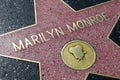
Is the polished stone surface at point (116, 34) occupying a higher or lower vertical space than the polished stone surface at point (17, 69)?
lower

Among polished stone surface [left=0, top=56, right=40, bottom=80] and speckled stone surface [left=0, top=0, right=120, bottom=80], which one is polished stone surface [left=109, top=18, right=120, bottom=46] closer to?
speckled stone surface [left=0, top=0, right=120, bottom=80]

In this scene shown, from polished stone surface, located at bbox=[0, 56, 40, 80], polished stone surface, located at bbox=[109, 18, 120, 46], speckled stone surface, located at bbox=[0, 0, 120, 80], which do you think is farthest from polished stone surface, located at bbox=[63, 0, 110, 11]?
polished stone surface, located at bbox=[0, 56, 40, 80]

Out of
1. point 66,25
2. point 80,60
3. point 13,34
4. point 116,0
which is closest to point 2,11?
point 13,34

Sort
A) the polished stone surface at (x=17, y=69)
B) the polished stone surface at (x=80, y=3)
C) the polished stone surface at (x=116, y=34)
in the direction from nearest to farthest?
the polished stone surface at (x=17, y=69)
the polished stone surface at (x=116, y=34)
the polished stone surface at (x=80, y=3)

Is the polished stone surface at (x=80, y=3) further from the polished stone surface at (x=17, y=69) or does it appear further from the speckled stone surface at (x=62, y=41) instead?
the polished stone surface at (x=17, y=69)

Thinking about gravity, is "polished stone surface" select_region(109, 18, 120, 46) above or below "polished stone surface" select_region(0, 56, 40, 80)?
below

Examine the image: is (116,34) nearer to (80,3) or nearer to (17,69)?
(80,3)

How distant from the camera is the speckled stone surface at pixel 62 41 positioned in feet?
7.62

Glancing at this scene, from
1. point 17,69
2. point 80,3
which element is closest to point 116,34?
point 80,3

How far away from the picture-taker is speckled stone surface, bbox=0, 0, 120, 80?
7.62ft

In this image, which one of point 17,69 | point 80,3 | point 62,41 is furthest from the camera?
point 80,3

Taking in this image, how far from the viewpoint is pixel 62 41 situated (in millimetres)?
2457

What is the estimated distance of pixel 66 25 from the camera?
8.30 feet

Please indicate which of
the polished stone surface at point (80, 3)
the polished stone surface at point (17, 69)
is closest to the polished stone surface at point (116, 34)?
the polished stone surface at point (80, 3)
